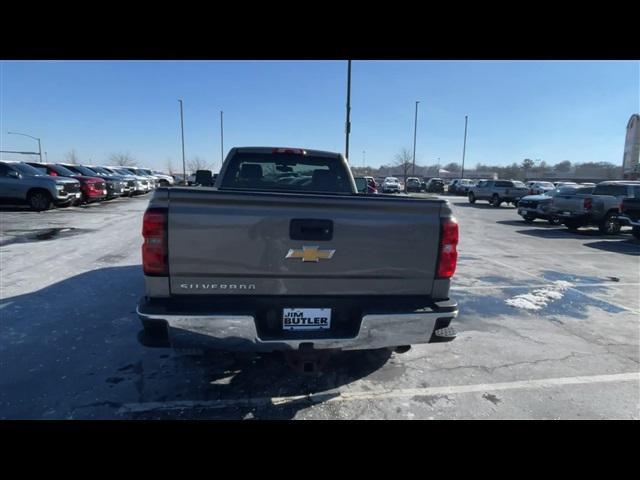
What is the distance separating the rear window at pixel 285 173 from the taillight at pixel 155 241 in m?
2.04

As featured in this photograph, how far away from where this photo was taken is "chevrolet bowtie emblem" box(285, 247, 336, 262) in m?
2.50

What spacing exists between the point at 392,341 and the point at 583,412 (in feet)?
5.95

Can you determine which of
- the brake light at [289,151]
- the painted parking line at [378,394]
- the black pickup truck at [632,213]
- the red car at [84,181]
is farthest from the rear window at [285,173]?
the red car at [84,181]

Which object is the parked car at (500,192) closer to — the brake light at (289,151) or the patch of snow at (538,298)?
the patch of snow at (538,298)

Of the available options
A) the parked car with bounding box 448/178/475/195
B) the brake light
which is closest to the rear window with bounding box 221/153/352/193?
the brake light

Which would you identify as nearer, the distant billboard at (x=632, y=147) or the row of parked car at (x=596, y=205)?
the row of parked car at (x=596, y=205)

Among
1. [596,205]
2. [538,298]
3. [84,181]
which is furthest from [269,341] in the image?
[84,181]

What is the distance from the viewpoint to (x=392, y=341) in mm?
2623

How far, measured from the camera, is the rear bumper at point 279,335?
2.36 m

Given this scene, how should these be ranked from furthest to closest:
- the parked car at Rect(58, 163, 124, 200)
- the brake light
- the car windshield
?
the parked car at Rect(58, 163, 124, 200) → the car windshield → the brake light

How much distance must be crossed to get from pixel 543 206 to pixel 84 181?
2286 cm

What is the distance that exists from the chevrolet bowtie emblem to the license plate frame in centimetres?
38

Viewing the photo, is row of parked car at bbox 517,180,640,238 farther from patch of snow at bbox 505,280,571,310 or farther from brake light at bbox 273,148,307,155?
brake light at bbox 273,148,307,155
